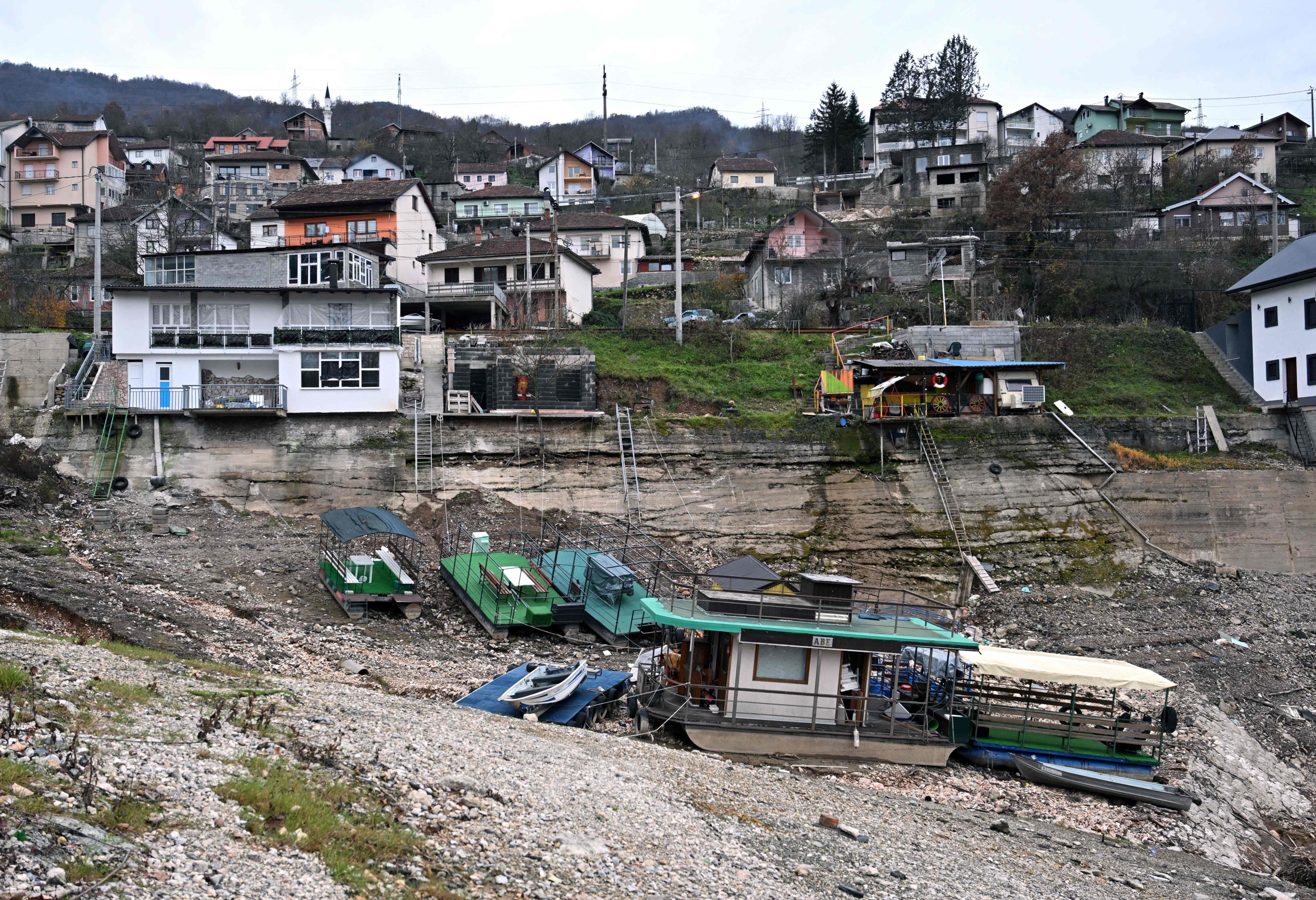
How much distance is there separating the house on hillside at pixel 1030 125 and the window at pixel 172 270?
6133cm

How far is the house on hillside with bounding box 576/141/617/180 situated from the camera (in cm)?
9238

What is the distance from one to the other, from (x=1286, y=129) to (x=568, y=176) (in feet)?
185


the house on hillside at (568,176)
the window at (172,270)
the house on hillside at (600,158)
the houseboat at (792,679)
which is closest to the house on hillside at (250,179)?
the house on hillside at (568,176)

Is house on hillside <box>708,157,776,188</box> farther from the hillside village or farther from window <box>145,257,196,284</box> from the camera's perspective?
window <box>145,257,196,284</box>

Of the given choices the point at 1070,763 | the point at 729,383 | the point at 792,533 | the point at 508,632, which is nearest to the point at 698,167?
the point at 729,383

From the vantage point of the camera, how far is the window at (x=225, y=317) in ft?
117

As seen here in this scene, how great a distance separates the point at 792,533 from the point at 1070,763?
48.8 ft

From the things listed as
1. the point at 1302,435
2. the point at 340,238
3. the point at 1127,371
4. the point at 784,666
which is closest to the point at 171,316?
the point at 340,238

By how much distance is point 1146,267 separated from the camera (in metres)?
48.3

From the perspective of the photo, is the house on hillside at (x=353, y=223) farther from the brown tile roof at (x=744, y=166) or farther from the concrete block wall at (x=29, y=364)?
the brown tile roof at (x=744, y=166)

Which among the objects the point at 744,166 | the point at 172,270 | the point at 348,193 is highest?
the point at 744,166

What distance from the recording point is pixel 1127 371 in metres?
41.2

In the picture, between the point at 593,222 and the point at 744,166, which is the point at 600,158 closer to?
the point at 744,166

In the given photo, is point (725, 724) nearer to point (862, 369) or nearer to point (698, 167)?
point (862, 369)
